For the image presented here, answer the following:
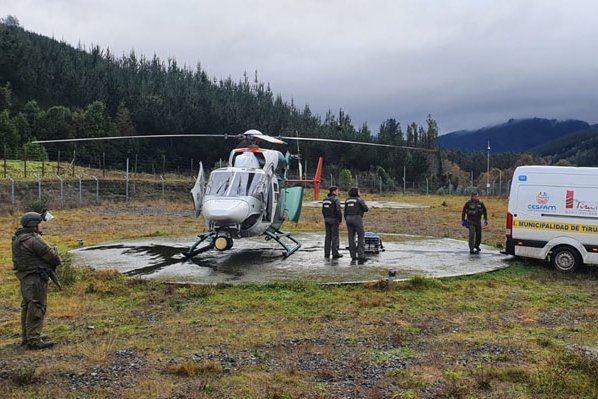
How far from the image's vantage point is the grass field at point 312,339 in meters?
5.36

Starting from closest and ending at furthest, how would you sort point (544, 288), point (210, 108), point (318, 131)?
1. point (544, 288)
2. point (210, 108)
3. point (318, 131)

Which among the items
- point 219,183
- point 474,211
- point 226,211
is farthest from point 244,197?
point 474,211

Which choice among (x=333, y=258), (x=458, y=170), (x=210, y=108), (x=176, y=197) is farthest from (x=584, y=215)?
(x=458, y=170)

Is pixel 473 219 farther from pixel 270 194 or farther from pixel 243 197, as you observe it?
pixel 243 197

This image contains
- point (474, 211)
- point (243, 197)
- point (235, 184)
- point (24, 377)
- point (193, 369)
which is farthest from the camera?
point (474, 211)

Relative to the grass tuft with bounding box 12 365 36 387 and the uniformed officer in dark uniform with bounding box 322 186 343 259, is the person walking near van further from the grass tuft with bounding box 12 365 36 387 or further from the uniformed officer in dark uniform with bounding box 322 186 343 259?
the grass tuft with bounding box 12 365 36 387

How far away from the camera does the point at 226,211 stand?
36.7ft

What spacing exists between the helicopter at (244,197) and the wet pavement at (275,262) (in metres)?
0.58

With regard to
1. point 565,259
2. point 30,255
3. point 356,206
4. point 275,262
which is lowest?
point 275,262

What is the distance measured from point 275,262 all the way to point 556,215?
6323 millimetres

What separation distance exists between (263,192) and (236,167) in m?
0.92

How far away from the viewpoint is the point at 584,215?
37.0 feet

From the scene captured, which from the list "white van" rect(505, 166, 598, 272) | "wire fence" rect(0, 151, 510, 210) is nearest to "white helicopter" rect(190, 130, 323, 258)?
"white van" rect(505, 166, 598, 272)

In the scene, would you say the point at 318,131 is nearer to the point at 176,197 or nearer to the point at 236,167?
the point at 176,197
